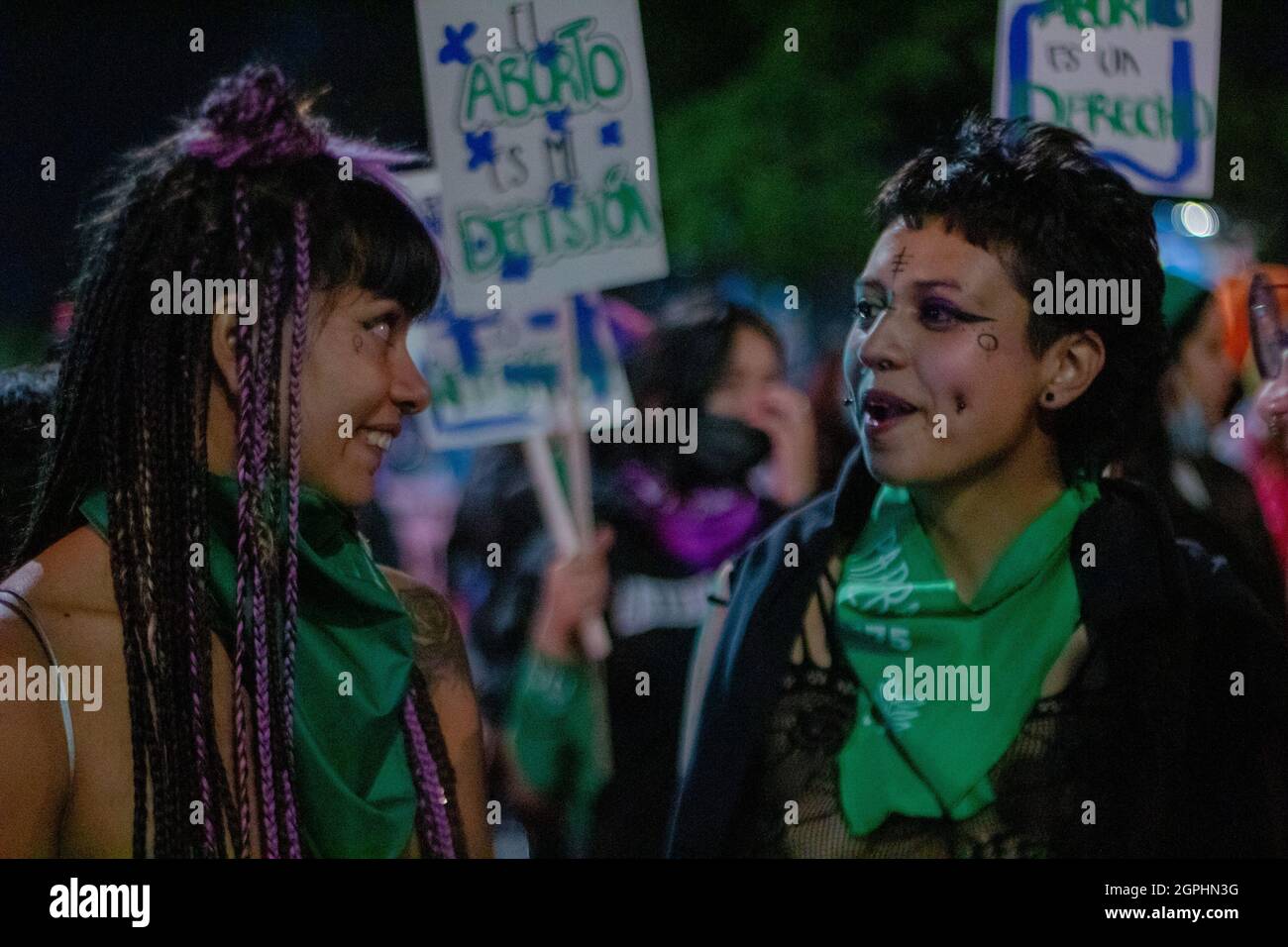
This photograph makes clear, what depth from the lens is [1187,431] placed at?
2.68 meters

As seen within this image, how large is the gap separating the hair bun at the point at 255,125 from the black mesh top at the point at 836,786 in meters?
1.26

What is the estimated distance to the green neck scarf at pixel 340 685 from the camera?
2.54 m

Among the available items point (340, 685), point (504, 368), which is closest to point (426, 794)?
point (340, 685)

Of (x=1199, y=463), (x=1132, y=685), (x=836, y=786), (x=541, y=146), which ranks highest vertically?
(x=541, y=146)

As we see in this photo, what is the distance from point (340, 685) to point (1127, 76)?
181 centimetres

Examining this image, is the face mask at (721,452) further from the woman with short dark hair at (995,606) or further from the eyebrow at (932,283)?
the eyebrow at (932,283)

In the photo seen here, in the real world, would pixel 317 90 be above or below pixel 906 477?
above

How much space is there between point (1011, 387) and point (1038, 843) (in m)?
0.82

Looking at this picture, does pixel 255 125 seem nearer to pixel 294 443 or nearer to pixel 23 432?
pixel 294 443

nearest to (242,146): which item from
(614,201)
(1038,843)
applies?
(614,201)

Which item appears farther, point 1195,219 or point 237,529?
point 1195,219

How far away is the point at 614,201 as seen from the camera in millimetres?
2703

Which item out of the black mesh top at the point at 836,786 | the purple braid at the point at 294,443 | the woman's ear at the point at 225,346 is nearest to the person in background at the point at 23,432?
the woman's ear at the point at 225,346
